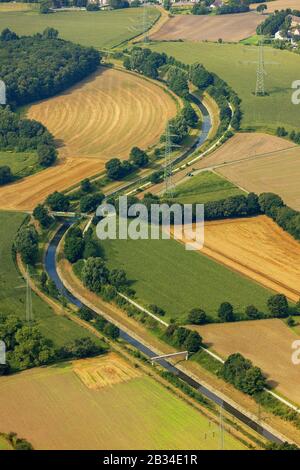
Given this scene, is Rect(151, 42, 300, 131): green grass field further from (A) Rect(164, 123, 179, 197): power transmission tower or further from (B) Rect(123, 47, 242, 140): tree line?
(A) Rect(164, 123, 179, 197): power transmission tower

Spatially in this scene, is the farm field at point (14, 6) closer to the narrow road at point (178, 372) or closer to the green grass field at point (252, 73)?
the green grass field at point (252, 73)

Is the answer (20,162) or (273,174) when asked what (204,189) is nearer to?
(273,174)

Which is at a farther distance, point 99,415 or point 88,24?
point 88,24

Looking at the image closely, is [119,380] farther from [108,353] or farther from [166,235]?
[166,235]

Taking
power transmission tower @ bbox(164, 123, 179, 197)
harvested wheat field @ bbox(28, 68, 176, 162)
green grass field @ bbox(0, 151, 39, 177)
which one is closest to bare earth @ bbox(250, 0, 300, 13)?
harvested wheat field @ bbox(28, 68, 176, 162)

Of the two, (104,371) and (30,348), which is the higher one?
(30,348)

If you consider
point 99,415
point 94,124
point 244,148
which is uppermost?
point 94,124

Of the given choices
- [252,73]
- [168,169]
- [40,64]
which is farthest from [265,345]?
[40,64]
